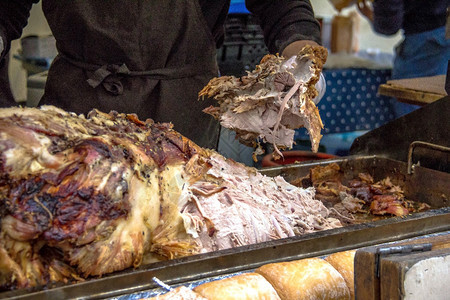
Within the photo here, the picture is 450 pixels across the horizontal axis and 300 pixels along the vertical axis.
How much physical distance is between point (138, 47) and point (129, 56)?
8 centimetres

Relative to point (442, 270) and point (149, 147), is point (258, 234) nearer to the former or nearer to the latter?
point (149, 147)

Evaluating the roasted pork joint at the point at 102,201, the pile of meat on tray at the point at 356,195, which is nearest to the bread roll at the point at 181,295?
the roasted pork joint at the point at 102,201

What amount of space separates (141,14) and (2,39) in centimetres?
87

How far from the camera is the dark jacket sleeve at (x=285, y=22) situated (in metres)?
3.47

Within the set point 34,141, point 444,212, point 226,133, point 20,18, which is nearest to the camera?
point 34,141

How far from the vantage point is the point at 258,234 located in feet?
7.87

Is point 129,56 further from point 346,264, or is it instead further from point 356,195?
point 346,264

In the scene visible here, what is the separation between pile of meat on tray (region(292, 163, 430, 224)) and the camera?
3114 millimetres

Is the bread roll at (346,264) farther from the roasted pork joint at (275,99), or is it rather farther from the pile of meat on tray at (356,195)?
the pile of meat on tray at (356,195)

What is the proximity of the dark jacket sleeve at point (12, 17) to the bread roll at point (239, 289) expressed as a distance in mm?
2212

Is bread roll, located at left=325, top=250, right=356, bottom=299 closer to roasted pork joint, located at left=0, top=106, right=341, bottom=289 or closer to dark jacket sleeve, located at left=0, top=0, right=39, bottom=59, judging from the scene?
roasted pork joint, located at left=0, top=106, right=341, bottom=289

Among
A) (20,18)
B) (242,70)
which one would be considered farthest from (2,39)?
(242,70)

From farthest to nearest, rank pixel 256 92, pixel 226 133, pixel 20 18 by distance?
1. pixel 226 133
2. pixel 20 18
3. pixel 256 92

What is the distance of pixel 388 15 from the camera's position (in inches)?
274
